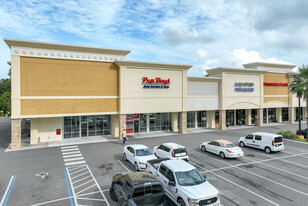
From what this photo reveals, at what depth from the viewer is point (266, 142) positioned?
2012 cm

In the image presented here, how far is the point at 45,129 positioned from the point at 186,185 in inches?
835

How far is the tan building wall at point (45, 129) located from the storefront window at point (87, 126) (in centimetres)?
100

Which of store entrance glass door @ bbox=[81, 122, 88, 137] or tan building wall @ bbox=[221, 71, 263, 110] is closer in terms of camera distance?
store entrance glass door @ bbox=[81, 122, 88, 137]

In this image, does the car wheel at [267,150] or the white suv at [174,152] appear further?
the car wheel at [267,150]

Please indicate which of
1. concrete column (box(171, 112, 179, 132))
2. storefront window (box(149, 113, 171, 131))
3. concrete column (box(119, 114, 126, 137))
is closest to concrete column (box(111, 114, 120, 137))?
concrete column (box(119, 114, 126, 137))

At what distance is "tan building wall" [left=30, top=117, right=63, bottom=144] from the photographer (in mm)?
23984

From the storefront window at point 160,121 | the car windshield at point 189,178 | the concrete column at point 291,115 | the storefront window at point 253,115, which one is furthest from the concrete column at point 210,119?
the car windshield at point 189,178

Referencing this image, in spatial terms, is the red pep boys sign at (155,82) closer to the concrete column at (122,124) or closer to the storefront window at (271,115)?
the concrete column at (122,124)

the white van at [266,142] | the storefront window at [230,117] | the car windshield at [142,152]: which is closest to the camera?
the car windshield at [142,152]

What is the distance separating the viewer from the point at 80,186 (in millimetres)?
12547

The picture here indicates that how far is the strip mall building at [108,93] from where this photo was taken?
22000 mm

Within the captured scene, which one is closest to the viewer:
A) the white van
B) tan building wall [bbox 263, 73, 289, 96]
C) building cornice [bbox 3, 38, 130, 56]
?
the white van

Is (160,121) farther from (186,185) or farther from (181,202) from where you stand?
(181,202)

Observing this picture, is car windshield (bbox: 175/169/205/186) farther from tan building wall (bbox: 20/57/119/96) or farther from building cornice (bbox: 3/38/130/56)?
building cornice (bbox: 3/38/130/56)
